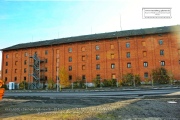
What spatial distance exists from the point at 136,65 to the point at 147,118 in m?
34.1

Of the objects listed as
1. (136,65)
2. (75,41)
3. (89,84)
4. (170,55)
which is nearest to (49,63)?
(75,41)

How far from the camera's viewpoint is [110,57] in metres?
43.4

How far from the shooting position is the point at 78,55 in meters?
46.2

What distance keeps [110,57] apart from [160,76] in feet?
41.3

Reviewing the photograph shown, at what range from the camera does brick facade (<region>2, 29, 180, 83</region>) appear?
130ft

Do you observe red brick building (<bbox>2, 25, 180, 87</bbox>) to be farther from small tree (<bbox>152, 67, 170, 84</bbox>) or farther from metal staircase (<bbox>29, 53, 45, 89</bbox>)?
small tree (<bbox>152, 67, 170, 84</bbox>)

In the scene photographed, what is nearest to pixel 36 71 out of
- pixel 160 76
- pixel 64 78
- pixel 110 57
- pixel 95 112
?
pixel 64 78

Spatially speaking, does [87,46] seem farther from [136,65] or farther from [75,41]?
[136,65]

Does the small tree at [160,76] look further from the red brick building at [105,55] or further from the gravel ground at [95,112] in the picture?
the gravel ground at [95,112]

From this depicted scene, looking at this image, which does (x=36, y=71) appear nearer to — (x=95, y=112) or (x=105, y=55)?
(x=105, y=55)

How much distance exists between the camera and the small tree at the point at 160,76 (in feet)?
111

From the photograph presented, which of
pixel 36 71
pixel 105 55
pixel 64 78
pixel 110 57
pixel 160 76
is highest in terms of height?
pixel 105 55

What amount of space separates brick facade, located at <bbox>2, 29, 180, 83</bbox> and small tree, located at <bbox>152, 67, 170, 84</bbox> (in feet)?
8.31

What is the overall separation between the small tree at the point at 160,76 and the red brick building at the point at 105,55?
105 inches
